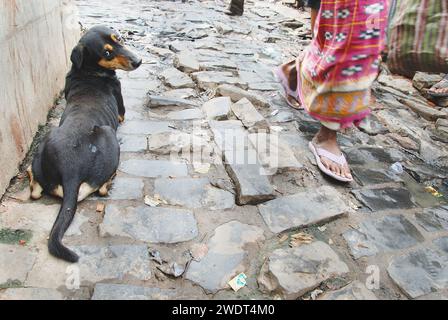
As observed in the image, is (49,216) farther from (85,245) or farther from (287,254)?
(287,254)

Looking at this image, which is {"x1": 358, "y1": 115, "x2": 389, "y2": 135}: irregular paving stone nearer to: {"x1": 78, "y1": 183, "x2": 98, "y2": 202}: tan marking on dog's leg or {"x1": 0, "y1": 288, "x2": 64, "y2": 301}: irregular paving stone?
{"x1": 78, "y1": 183, "x2": 98, "y2": 202}: tan marking on dog's leg

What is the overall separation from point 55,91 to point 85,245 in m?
2.07

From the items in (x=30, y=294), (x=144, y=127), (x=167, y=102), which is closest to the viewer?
(x=30, y=294)

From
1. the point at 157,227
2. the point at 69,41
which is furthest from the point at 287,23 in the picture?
the point at 157,227

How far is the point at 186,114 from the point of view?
11.2ft

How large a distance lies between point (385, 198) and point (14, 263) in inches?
86.7

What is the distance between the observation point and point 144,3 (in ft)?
28.7

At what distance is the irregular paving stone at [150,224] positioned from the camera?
200 centimetres

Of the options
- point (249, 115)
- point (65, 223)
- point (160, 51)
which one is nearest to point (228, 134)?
point (249, 115)

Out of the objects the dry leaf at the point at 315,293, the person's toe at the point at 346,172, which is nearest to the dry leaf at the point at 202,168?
the person's toe at the point at 346,172

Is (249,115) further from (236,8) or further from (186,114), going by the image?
(236,8)

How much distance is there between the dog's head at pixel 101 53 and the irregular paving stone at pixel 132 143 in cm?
54

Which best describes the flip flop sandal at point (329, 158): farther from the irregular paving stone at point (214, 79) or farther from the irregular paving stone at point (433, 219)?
the irregular paving stone at point (214, 79)

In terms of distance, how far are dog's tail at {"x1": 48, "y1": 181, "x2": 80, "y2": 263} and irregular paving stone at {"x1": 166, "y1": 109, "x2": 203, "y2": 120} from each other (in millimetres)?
1432
